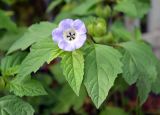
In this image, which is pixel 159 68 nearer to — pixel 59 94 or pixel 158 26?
pixel 59 94

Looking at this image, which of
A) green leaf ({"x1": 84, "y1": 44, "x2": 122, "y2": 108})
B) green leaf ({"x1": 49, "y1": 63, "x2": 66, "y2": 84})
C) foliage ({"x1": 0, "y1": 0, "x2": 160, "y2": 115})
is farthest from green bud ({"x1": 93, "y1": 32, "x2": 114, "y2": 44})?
green leaf ({"x1": 49, "y1": 63, "x2": 66, "y2": 84})

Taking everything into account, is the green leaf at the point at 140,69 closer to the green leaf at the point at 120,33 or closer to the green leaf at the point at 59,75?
the green leaf at the point at 120,33

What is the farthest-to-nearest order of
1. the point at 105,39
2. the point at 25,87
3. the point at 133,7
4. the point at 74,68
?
the point at 133,7, the point at 105,39, the point at 25,87, the point at 74,68

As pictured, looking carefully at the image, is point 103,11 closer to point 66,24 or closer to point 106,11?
point 106,11

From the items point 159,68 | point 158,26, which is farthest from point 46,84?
point 158,26

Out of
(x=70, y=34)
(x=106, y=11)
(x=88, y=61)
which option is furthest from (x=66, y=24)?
(x=106, y=11)

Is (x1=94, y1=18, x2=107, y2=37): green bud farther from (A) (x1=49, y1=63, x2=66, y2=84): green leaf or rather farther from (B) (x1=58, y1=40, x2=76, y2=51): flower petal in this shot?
(A) (x1=49, y1=63, x2=66, y2=84): green leaf

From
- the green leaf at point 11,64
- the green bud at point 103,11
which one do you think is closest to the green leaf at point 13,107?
the green leaf at point 11,64
